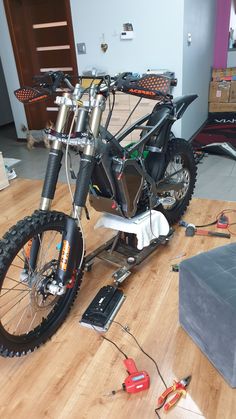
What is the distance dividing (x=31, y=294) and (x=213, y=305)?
79 centimetres

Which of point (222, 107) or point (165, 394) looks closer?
point (165, 394)

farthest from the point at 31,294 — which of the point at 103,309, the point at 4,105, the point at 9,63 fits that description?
the point at 4,105

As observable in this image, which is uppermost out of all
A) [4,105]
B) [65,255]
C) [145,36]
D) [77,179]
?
[145,36]

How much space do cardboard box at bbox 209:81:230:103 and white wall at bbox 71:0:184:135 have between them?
1.88m

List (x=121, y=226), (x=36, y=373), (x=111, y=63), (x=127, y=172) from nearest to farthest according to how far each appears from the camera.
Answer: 1. (x=36, y=373)
2. (x=127, y=172)
3. (x=121, y=226)
4. (x=111, y=63)

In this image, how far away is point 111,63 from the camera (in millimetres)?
3756

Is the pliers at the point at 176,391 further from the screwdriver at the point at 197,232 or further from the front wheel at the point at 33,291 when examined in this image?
the screwdriver at the point at 197,232

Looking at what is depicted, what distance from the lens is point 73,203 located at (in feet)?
4.91

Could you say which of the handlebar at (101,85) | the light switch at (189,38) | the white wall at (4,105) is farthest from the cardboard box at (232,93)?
the handlebar at (101,85)

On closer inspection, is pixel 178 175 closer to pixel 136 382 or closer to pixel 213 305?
pixel 213 305

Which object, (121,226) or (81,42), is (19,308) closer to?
(121,226)

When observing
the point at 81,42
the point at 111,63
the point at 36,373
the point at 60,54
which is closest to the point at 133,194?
the point at 36,373

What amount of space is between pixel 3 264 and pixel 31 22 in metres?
3.95

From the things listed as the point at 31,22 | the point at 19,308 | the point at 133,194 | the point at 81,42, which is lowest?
the point at 19,308
